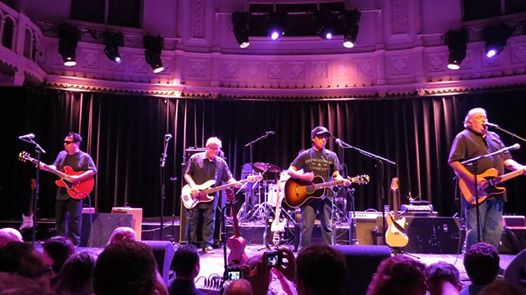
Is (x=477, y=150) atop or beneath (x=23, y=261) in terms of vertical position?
atop

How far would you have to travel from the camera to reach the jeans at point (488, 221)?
5.23 metres

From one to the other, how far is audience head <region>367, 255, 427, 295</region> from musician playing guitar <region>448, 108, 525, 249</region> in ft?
11.2

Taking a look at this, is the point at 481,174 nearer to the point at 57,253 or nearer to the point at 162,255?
the point at 162,255

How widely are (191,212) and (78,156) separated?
2.30 metres

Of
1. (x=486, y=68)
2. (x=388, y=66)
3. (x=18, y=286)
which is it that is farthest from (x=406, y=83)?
(x=18, y=286)

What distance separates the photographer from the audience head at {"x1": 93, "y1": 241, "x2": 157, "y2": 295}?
65.4 inches

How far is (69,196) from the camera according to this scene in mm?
7684

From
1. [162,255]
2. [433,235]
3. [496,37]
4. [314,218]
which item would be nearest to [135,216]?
[314,218]

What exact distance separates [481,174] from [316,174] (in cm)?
235

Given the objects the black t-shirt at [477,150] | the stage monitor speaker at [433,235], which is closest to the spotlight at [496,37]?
the stage monitor speaker at [433,235]

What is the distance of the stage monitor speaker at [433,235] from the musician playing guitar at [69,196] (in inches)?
232

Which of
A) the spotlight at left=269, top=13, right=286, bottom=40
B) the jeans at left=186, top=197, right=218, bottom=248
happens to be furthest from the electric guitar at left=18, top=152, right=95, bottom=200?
the spotlight at left=269, top=13, right=286, bottom=40

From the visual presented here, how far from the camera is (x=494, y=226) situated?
5270mm

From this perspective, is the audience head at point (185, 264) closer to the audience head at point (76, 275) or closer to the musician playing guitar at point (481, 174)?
the audience head at point (76, 275)
